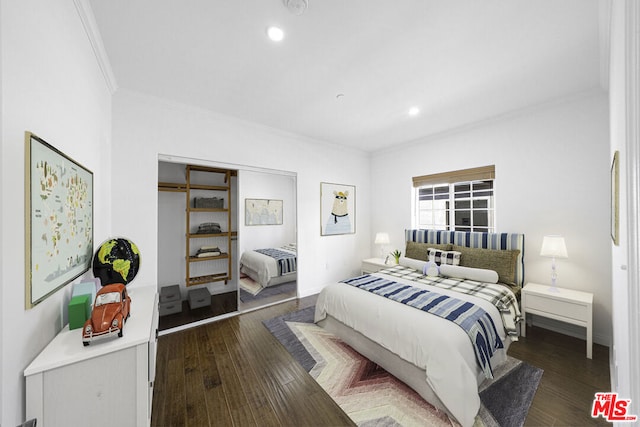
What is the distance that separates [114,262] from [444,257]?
3614 millimetres

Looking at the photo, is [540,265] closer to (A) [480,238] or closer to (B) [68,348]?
(A) [480,238]

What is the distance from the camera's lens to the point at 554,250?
2.55 metres

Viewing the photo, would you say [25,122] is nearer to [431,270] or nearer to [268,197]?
[268,197]

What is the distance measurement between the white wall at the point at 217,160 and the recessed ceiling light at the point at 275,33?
1.67 m

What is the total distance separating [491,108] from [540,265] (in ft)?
6.69

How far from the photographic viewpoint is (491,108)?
2.97 metres

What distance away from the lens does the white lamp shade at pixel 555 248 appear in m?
2.53

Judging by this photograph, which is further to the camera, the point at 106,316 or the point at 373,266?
the point at 373,266

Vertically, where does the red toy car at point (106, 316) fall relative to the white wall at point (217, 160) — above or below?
below

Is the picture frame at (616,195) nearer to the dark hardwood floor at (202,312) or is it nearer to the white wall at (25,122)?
the white wall at (25,122)

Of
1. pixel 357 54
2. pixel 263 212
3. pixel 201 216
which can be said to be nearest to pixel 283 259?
pixel 263 212

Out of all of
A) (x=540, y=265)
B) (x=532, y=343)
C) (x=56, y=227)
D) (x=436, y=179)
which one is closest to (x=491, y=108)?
Answer: (x=436, y=179)

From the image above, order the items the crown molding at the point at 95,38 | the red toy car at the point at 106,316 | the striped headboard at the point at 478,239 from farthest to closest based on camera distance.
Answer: the striped headboard at the point at 478,239 → the crown molding at the point at 95,38 → the red toy car at the point at 106,316

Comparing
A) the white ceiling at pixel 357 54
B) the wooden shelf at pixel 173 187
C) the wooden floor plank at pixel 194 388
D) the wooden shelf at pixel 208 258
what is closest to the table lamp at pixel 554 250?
the white ceiling at pixel 357 54
